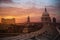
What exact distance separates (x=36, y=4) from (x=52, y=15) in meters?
0.47

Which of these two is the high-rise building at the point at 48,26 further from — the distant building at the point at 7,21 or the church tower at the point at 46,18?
the distant building at the point at 7,21

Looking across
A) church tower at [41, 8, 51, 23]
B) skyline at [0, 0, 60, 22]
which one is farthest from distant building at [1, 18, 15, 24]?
church tower at [41, 8, 51, 23]

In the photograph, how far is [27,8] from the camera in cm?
327

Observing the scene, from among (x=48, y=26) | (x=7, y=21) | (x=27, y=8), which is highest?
(x=27, y=8)

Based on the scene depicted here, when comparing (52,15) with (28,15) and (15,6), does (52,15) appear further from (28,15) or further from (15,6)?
(15,6)

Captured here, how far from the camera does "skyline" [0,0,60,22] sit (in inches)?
126

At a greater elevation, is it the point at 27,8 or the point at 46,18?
the point at 27,8

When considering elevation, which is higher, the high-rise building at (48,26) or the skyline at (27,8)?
the skyline at (27,8)

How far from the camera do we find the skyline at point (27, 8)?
3.21 meters

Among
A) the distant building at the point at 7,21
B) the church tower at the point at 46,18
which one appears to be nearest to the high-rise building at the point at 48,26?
the church tower at the point at 46,18

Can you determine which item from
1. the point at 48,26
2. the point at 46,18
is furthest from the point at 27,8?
the point at 48,26

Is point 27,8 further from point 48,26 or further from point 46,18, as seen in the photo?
point 48,26

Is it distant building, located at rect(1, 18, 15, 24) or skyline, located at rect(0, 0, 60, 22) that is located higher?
skyline, located at rect(0, 0, 60, 22)

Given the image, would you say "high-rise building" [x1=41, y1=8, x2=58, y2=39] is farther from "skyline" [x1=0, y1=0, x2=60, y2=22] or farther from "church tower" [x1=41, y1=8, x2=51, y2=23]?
"skyline" [x1=0, y1=0, x2=60, y2=22]
